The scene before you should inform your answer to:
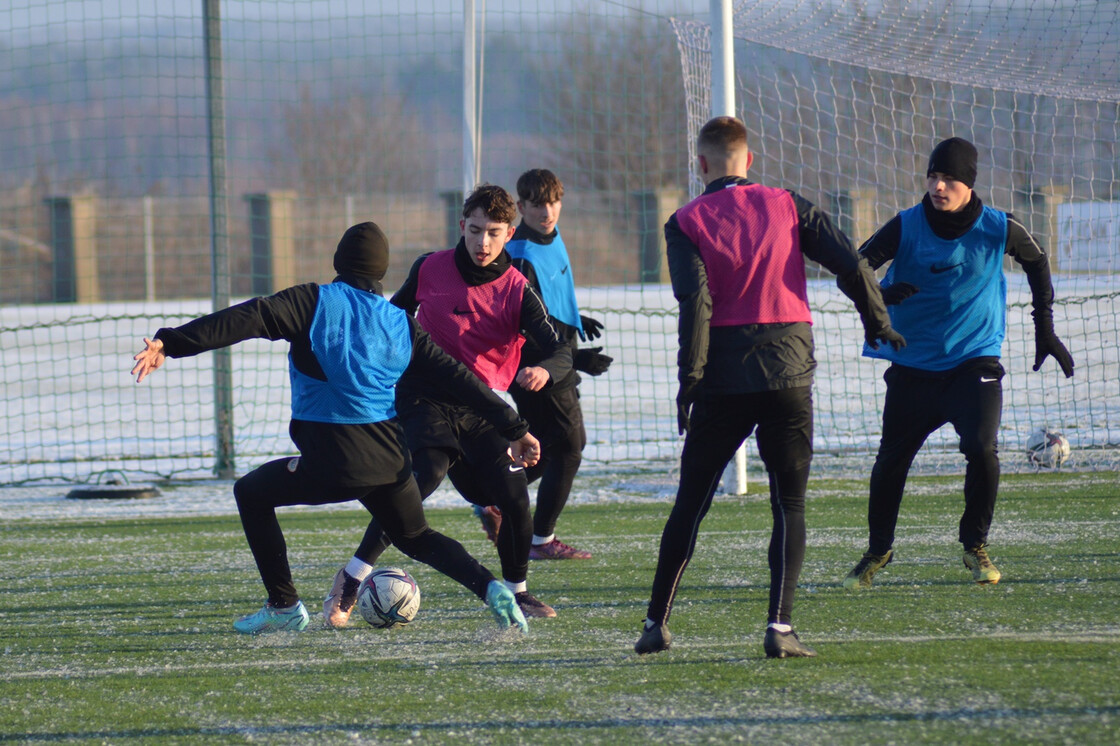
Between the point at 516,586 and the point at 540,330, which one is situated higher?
the point at 540,330

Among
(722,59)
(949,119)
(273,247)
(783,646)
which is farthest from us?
(273,247)

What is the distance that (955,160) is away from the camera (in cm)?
477

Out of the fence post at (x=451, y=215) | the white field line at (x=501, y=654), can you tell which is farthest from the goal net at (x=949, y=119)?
the fence post at (x=451, y=215)

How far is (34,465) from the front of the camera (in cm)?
1080

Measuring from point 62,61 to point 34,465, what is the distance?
369 centimetres

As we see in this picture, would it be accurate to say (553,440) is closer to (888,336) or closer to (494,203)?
(494,203)

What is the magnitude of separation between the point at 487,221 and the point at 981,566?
2422mm

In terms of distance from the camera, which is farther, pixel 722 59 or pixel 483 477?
pixel 722 59

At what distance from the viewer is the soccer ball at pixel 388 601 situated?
14.6ft

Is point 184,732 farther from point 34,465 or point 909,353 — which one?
point 34,465

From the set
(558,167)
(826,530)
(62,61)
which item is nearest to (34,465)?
(62,61)

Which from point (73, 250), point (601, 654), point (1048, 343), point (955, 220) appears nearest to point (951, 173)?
point (955, 220)

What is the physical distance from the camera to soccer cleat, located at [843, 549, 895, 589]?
195 inches

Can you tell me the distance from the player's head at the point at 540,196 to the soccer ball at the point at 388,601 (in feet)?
5.88
